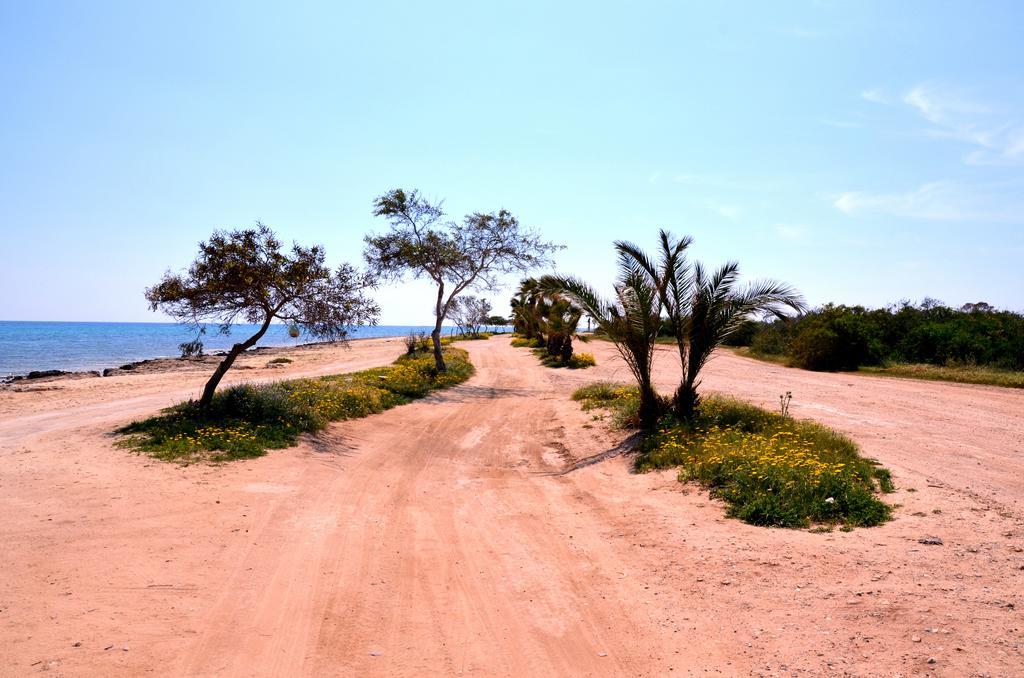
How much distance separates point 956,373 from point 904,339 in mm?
6574

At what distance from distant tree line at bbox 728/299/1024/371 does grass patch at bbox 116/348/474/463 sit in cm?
1621

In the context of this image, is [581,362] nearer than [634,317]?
No

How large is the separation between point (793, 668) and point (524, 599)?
2192 mm

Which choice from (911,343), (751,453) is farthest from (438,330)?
(911,343)

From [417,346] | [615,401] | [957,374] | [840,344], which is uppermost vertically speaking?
[840,344]

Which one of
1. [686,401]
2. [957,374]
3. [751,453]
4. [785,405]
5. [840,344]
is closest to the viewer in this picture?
[751,453]

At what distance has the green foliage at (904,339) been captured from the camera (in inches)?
902

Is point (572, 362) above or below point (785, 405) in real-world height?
above

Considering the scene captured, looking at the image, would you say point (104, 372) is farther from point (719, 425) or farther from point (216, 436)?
point (719, 425)

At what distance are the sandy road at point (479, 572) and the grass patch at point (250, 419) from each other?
55 centimetres

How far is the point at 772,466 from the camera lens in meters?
7.52

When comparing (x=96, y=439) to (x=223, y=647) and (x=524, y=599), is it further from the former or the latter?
(x=524, y=599)

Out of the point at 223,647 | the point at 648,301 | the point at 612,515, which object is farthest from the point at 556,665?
the point at 648,301

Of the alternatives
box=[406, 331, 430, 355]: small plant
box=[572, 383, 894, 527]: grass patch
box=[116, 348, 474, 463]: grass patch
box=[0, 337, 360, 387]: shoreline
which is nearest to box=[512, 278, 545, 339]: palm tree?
box=[406, 331, 430, 355]: small plant
